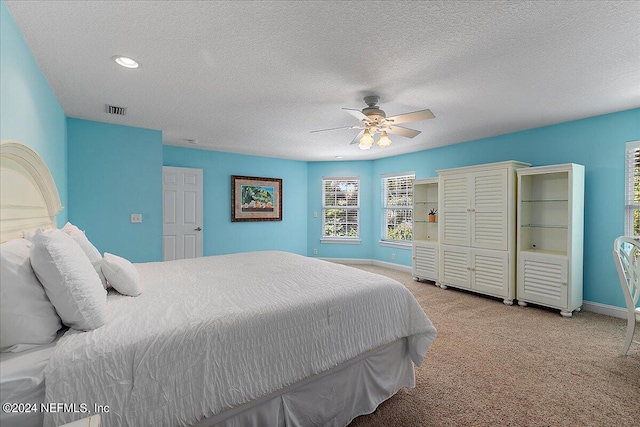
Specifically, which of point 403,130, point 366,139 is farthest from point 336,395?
point 403,130

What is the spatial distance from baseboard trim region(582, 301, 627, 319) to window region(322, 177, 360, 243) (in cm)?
403

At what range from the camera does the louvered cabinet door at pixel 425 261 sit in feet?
16.4

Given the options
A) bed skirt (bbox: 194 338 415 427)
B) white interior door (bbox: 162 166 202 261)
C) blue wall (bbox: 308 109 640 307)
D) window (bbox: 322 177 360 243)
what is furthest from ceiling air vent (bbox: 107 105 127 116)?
blue wall (bbox: 308 109 640 307)

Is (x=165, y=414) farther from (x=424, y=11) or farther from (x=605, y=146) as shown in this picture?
(x=605, y=146)

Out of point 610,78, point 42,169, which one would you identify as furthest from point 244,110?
point 610,78

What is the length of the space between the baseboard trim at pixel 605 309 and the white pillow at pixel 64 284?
5.01 m

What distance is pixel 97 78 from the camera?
8.58 ft

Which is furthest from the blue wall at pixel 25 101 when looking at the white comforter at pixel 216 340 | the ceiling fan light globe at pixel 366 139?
the ceiling fan light globe at pixel 366 139

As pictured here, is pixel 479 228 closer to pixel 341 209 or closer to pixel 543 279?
pixel 543 279

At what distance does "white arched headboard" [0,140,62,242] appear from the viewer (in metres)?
1.58

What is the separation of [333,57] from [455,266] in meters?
3.74

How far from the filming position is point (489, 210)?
423cm

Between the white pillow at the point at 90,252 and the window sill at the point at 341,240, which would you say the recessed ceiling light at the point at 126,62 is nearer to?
the white pillow at the point at 90,252

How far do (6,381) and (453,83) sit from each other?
10.9 ft
